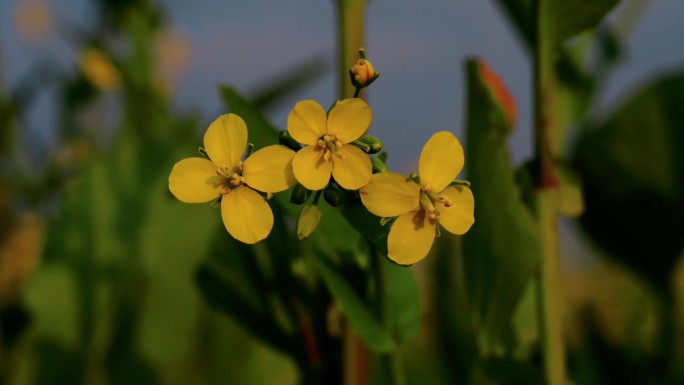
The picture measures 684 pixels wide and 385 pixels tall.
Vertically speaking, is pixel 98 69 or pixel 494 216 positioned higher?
pixel 98 69

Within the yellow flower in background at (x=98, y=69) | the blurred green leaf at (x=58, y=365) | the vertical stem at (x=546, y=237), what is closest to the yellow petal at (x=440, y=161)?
the vertical stem at (x=546, y=237)

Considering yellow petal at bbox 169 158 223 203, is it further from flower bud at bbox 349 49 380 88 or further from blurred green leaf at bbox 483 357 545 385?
blurred green leaf at bbox 483 357 545 385

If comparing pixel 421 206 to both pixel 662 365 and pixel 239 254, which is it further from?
pixel 662 365

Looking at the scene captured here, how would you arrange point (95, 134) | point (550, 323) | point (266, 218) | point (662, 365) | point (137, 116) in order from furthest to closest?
point (95, 134)
point (137, 116)
point (662, 365)
point (550, 323)
point (266, 218)

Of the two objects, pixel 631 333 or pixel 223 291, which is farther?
pixel 631 333

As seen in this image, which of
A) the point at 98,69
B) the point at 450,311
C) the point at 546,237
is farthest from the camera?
the point at 98,69

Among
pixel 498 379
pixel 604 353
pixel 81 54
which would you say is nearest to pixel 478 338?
pixel 498 379

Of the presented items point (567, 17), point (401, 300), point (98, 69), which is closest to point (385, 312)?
point (401, 300)

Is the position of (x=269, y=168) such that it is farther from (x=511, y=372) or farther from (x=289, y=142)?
(x=511, y=372)

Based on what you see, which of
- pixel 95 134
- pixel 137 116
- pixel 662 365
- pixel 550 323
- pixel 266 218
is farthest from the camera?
pixel 95 134
